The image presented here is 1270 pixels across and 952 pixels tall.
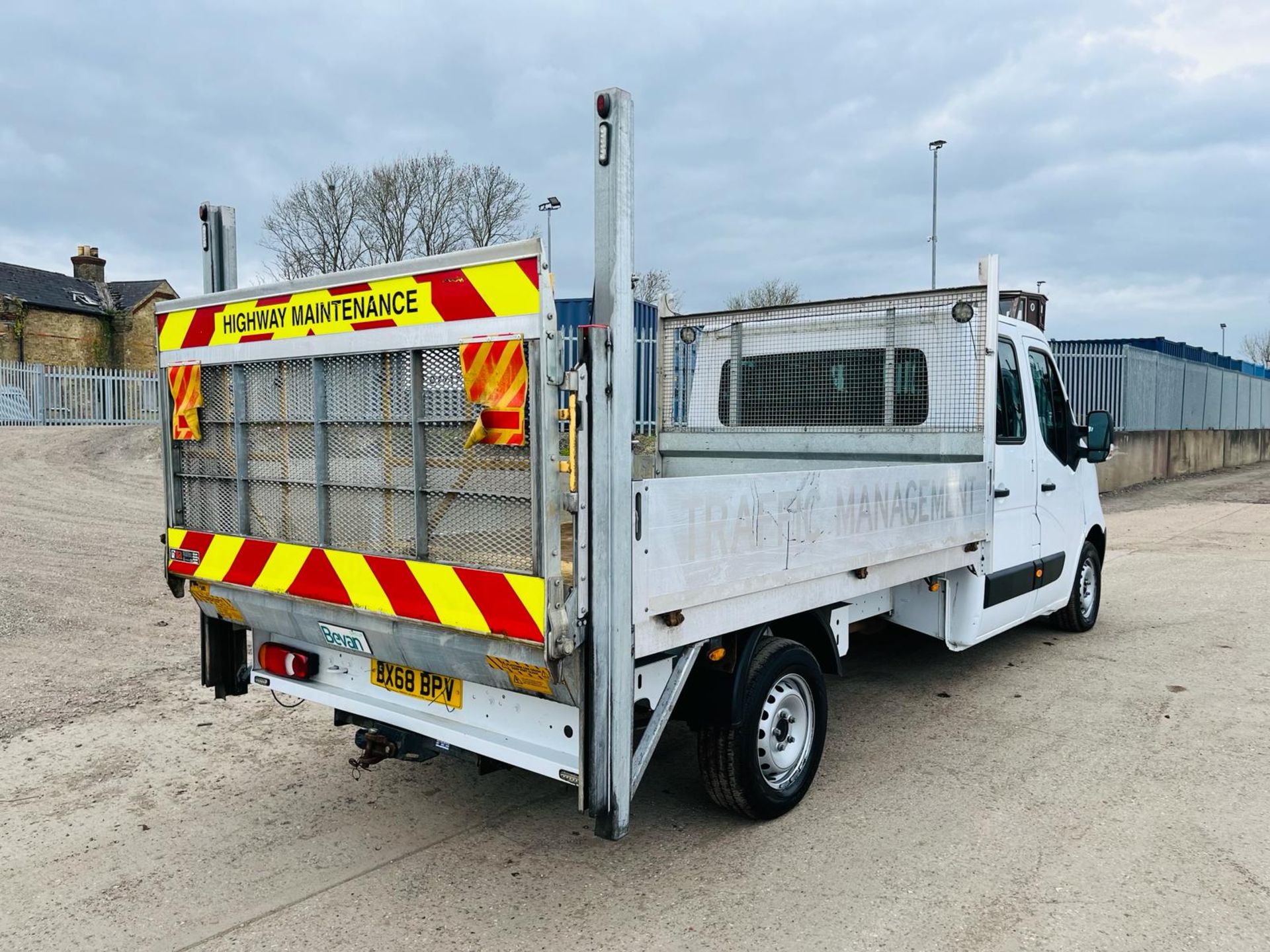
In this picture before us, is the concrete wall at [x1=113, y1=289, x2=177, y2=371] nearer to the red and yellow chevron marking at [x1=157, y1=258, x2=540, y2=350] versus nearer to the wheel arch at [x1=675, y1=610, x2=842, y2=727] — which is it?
the red and yellow chevron marking at [x1=157, y1=258, x2=540, y2=350]

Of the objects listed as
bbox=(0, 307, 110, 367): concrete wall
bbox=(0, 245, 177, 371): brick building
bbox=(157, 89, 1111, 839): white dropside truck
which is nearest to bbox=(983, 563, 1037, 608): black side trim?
bbox=(157, 89, 1111, 839): white dropside truck

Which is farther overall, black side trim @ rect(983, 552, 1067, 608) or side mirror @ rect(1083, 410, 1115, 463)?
side mirror @ rect(1083, 410, 1115, 463)

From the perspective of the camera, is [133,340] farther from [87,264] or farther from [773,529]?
[773,529]

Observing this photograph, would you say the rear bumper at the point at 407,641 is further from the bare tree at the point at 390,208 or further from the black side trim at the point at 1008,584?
the bare tree at the point at 390,208

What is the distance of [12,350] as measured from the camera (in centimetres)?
3241

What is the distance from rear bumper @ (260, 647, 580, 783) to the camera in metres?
3.17

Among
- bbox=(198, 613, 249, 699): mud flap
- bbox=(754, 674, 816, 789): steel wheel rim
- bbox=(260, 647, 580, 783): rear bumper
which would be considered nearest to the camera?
bbox=(260, 647, 580, 783): rear bumper

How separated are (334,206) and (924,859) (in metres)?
29.8

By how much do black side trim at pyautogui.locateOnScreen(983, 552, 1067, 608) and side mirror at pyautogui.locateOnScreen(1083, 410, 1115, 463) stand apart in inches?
27.8

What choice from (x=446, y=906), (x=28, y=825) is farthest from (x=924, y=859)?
(x=28, y=825)

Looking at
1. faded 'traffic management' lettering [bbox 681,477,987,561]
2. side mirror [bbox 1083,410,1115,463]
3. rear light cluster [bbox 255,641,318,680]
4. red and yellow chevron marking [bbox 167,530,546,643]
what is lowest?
rear light cluster [bbox 255,641,318,680]

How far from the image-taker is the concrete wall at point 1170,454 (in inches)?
767

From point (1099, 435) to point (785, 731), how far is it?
3402mm

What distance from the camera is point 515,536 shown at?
2.96m
